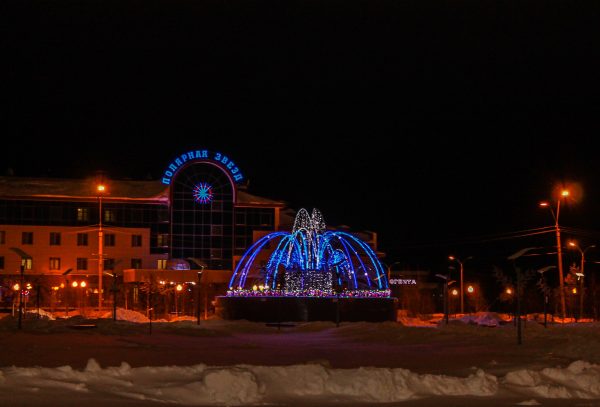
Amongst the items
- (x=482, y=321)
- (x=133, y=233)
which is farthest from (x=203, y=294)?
(x=482, y=321)

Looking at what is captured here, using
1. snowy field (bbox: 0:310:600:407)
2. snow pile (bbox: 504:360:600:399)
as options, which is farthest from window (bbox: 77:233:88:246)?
snow pile (bbox: 504:360:600:399)

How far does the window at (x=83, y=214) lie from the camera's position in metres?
77.8

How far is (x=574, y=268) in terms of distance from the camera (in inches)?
2414

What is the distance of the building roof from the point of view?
77.1 metres

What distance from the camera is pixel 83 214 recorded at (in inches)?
3068

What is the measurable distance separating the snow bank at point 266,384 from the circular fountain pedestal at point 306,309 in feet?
107

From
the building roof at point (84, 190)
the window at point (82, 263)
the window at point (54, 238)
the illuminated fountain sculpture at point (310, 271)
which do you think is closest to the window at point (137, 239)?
the building roof at point (84, 190)

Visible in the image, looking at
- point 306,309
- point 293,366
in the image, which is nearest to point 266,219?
point 306,309

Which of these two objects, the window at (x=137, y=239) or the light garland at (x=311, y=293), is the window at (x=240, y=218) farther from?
the light garland at (x=311, y=293)

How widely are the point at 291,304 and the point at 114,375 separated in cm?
3430

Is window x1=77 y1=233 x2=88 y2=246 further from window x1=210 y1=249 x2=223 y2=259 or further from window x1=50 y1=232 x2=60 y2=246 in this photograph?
window x1=210 y1=249 x2=223 y2=259

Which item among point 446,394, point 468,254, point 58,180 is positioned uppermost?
point 58,180

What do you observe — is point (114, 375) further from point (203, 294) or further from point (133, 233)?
point (133, 233)

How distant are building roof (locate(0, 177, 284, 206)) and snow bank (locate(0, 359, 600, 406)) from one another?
6230cm
